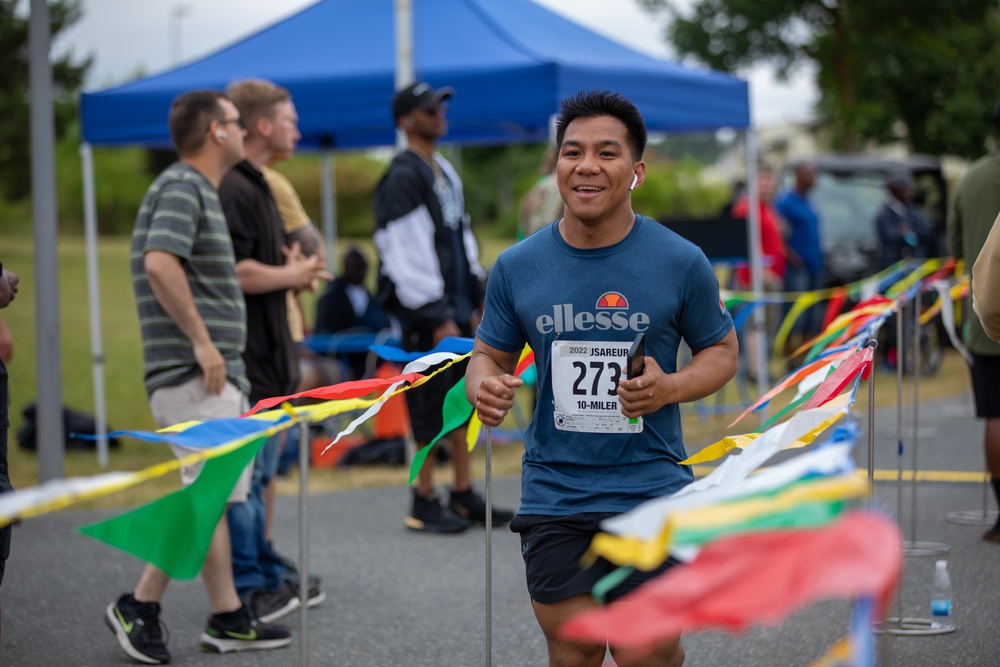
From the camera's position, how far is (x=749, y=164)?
377 inches

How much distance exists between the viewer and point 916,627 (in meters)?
4.65

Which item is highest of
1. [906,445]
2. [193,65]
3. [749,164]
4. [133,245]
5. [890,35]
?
[890,35]

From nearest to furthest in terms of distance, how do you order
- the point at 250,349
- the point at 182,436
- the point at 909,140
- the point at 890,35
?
the point at 182,436 → the point at 250,349 → the point at 890,35 → the point at 909,140

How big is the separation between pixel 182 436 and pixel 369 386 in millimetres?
849

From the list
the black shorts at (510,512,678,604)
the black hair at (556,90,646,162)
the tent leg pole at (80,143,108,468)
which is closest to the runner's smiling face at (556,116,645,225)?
the black hair at (556,90,646,162)

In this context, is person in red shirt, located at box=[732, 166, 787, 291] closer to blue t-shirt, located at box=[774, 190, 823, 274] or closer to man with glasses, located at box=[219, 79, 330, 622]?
blue t-shirt, located at box=[774, 190, 823, 274]

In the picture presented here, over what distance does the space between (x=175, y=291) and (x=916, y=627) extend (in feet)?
10.4

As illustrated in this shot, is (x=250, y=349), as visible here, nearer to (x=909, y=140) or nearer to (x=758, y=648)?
(x=758, y=648)

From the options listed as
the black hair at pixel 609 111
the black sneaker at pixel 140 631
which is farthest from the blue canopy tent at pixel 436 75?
the black hair at pixel 609 111

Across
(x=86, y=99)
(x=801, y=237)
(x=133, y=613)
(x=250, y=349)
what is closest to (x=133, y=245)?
(x=250, y=349)

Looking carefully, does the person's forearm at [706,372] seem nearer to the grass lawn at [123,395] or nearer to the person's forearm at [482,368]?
the person's forearm at [482,368]

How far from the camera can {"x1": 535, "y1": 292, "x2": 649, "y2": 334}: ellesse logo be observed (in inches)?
119

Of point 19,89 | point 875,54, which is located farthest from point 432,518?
point 19,89

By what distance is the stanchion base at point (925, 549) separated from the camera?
19.1 feet
